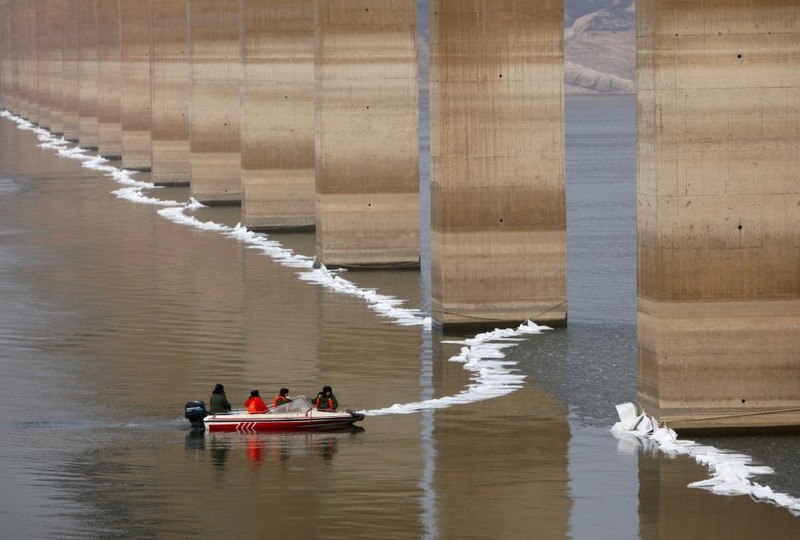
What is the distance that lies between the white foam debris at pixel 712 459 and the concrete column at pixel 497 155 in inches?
339

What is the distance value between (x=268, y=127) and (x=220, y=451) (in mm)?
28329

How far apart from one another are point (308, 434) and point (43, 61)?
4146 inches

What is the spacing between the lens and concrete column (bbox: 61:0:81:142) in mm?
108062

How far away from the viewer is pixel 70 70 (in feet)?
362

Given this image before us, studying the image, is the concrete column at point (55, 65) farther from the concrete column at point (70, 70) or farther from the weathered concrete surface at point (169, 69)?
the weathered concrete surface at point (169, 69)

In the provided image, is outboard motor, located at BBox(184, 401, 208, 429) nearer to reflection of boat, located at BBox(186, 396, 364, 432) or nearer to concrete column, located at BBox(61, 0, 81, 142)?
reflection of boat, located at BBox(186, 396, 364, 432)

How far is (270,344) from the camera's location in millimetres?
33781

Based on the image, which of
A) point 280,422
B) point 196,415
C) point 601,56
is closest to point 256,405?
point 280,422

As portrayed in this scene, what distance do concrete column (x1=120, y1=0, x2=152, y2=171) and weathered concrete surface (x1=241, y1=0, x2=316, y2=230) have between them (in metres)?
29.9

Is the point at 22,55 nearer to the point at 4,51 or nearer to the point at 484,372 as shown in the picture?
the point at 4,51

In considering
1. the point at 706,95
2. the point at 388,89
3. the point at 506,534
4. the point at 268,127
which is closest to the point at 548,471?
the point at 506,534

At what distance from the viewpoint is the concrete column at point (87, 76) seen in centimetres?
10262

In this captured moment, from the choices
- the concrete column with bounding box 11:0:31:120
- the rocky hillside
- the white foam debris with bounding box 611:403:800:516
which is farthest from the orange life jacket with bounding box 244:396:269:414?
the rocky hillside

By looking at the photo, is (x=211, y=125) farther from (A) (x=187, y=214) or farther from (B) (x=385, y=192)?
(B) (x=385, y=192)
